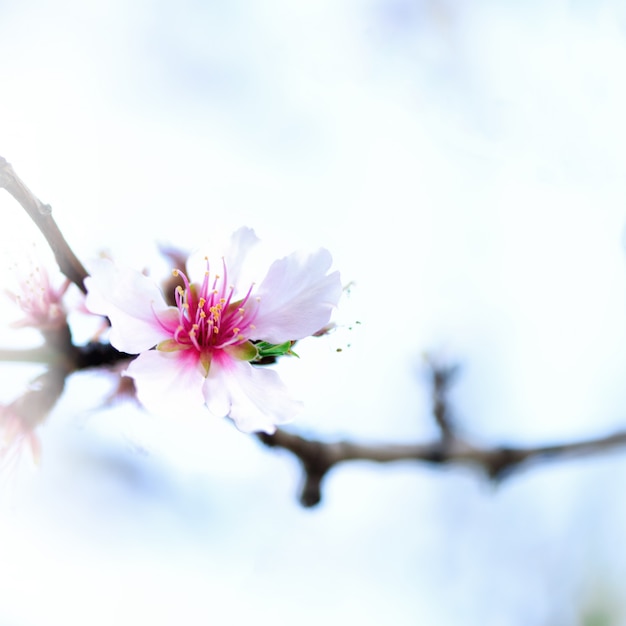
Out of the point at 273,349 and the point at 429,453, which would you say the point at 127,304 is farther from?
the point at 429,453

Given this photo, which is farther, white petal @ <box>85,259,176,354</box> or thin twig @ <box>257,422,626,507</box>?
thin twig @ <box>257,422,626,507</box>

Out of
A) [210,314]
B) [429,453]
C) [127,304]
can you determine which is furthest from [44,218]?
[429,453]

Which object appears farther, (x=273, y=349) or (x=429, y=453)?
(x=429, y=453)

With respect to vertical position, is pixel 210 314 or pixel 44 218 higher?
pixel 44 218

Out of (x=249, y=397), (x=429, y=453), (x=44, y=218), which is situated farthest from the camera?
(x=429, y=453)

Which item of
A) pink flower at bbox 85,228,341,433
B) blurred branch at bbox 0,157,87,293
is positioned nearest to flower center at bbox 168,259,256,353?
pink flower at bbox 85,228,341,433

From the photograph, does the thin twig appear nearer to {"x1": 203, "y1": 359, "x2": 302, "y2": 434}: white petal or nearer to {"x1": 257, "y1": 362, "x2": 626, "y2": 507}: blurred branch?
{"x1": 257, "y1": 362, "x2": 626, "y2": 507}: blurred branch
